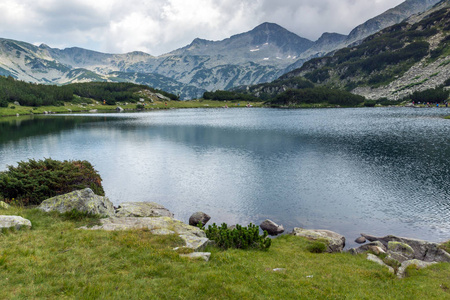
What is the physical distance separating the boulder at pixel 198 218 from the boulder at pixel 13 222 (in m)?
16.6

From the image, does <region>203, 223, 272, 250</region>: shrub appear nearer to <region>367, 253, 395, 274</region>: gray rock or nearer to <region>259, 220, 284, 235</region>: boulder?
<region>259, 220, 284, 235</region>: boulder

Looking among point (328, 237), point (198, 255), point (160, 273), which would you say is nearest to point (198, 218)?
point (328, 237)

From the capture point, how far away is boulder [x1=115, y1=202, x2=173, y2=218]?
91.6 feet

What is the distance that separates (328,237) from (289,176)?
23140 millimetres

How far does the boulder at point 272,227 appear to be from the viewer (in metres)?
28.7

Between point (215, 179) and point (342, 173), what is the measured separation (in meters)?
23.7

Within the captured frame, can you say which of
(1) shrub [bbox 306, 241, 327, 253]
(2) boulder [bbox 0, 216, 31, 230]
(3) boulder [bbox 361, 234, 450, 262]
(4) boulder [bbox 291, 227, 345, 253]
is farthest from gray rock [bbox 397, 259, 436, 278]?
(2) boulder [bbox 0, 216, 31, 230]

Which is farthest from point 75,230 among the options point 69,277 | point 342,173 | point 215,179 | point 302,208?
point 342,173

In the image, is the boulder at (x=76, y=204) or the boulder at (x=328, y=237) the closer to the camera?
the boulder at (x=76, y=204)

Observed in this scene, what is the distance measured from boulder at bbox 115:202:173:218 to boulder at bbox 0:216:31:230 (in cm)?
864

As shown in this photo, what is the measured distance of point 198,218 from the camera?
31469mm

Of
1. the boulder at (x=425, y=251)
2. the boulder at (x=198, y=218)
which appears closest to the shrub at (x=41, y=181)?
the boulder at (x=198, y=218)

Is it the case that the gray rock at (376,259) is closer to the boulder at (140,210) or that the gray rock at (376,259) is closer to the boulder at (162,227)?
the boulder at (162,227)

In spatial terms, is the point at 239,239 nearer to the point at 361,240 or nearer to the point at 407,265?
the point at 407,265
